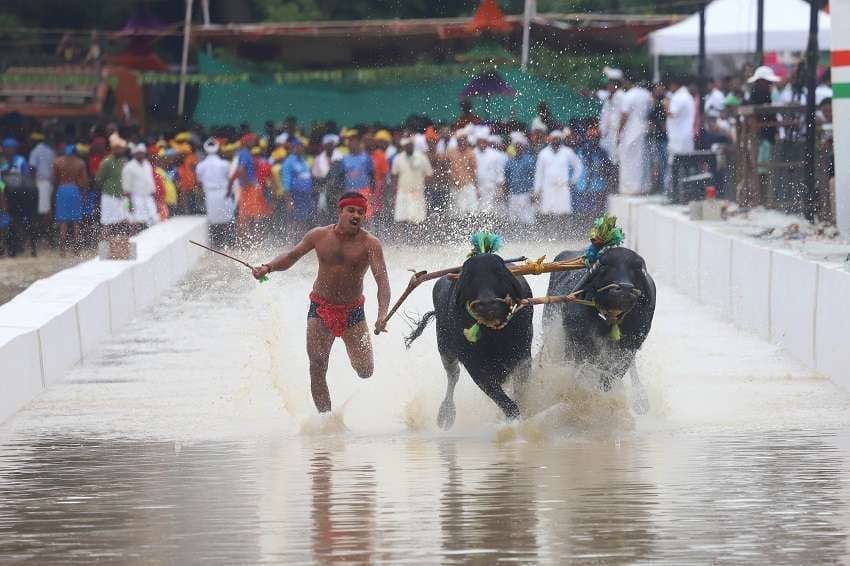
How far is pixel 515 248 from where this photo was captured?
26938 millimetres

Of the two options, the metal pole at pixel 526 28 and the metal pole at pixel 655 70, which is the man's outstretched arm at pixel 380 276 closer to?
the metal pole at pixel 526 28

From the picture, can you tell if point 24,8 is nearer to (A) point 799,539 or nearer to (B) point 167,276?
(B) point 167,276

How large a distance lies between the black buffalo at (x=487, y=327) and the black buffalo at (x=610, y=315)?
36cm

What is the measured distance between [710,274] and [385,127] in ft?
46.7

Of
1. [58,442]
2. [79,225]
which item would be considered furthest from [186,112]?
[58,442]

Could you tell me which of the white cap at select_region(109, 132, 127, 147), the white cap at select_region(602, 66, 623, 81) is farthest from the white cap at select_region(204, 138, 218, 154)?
the white cap at select_region(602, 66, 623, 81)

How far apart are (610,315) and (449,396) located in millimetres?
1359

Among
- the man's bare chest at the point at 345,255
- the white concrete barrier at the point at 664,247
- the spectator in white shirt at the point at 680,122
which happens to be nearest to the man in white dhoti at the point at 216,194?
the spectator in white shirt at the point at 680,122

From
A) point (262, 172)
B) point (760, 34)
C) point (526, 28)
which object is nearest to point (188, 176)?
point (262, 172)

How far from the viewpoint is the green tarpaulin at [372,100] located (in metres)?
35.6

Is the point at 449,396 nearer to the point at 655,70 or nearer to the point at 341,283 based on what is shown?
the point at 341,283

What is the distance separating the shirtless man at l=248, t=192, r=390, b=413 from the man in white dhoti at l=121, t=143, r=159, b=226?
53.5ft

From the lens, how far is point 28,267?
2583 cm

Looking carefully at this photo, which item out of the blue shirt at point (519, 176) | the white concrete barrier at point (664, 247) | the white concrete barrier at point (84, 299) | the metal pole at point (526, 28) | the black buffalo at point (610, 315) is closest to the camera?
the black buffalo at point (610, 315)
